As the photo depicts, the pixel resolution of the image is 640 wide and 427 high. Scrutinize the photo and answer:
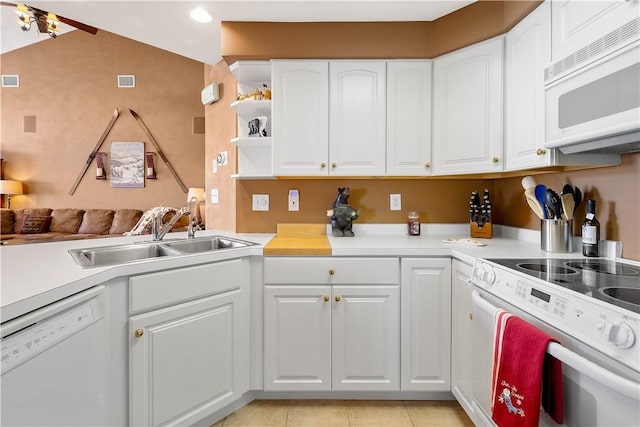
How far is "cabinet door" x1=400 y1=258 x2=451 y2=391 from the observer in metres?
1.82

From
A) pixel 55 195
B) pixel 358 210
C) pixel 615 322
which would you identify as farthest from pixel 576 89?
pixel 55 195

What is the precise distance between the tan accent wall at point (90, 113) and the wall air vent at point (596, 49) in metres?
5.18

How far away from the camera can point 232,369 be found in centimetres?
175

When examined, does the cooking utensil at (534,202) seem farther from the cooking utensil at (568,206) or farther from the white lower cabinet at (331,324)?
the white lower cabinet at (331,324)

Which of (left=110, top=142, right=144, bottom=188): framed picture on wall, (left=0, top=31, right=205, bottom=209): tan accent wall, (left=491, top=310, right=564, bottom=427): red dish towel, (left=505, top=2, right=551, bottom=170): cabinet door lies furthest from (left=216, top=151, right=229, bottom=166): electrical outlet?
(left=110, top=142, right=144, bottom=188): framed picture on wall

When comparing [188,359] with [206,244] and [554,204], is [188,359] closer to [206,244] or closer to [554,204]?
[206,244]

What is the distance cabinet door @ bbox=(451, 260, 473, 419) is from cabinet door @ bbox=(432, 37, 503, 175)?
681mm

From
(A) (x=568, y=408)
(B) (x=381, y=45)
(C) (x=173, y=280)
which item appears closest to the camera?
(A) (x=568, y=408)

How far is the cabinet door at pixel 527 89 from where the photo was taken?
158cm

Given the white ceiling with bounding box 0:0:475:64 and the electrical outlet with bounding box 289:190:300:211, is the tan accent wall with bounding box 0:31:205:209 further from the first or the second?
the electrical outlet with bounding box 289:190:300:211

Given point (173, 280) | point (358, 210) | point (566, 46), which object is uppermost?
point (566, 46)

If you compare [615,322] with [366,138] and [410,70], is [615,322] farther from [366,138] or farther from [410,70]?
[410,70]

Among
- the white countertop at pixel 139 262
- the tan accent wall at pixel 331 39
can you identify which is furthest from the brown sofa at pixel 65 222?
the tan accent wall at pixel 331 39

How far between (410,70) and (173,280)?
6.35 ft
